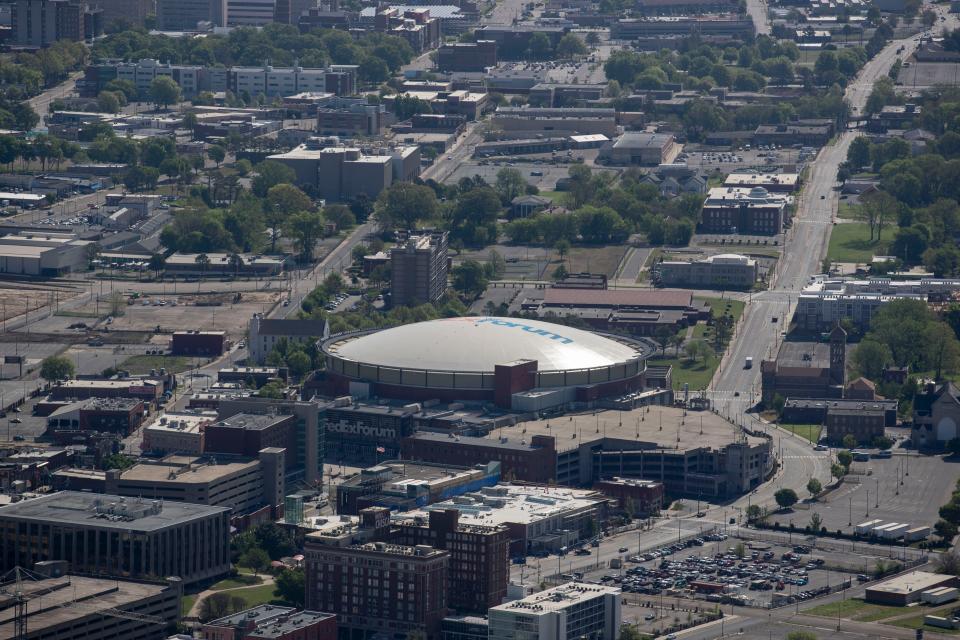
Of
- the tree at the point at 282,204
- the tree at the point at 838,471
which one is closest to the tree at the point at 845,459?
the tree at the point at 838,471

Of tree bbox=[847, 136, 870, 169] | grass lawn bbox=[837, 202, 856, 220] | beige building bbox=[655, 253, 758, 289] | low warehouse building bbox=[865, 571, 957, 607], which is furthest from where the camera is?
tree bbox=[847, 136, 870, 169]

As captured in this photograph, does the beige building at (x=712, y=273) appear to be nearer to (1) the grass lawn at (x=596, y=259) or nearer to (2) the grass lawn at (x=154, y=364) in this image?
(1) the grass lawn at (x=596, y=259)

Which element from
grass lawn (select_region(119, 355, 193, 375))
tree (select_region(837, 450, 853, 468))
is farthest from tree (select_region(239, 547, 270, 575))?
grass lawn (select_region(119, 355, 193, 375))

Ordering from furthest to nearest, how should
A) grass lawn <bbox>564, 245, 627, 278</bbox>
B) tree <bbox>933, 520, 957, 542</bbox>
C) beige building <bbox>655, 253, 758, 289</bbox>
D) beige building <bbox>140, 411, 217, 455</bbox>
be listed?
1. grass lawn <bbox>564, 245, 627, 278</bbox>
2. beige building <bbox>655, 253, 758, 289</bbox>
3. beige building <bbox>140, 411, 217, 455</bbox>
4. tree <bbox>933, 520, 957, 542</bbox>

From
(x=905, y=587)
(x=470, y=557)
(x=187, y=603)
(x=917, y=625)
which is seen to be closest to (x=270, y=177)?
(x=187, y=603)

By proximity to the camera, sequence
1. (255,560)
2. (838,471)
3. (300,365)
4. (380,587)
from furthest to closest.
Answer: (300,365)
(838,471)
(255,560)
(380,587)

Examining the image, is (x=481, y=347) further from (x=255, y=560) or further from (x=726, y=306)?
(x=726, y=306)

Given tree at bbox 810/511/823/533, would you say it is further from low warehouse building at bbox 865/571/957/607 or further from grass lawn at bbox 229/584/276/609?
grass lawn at bbox 229/584/276/609
